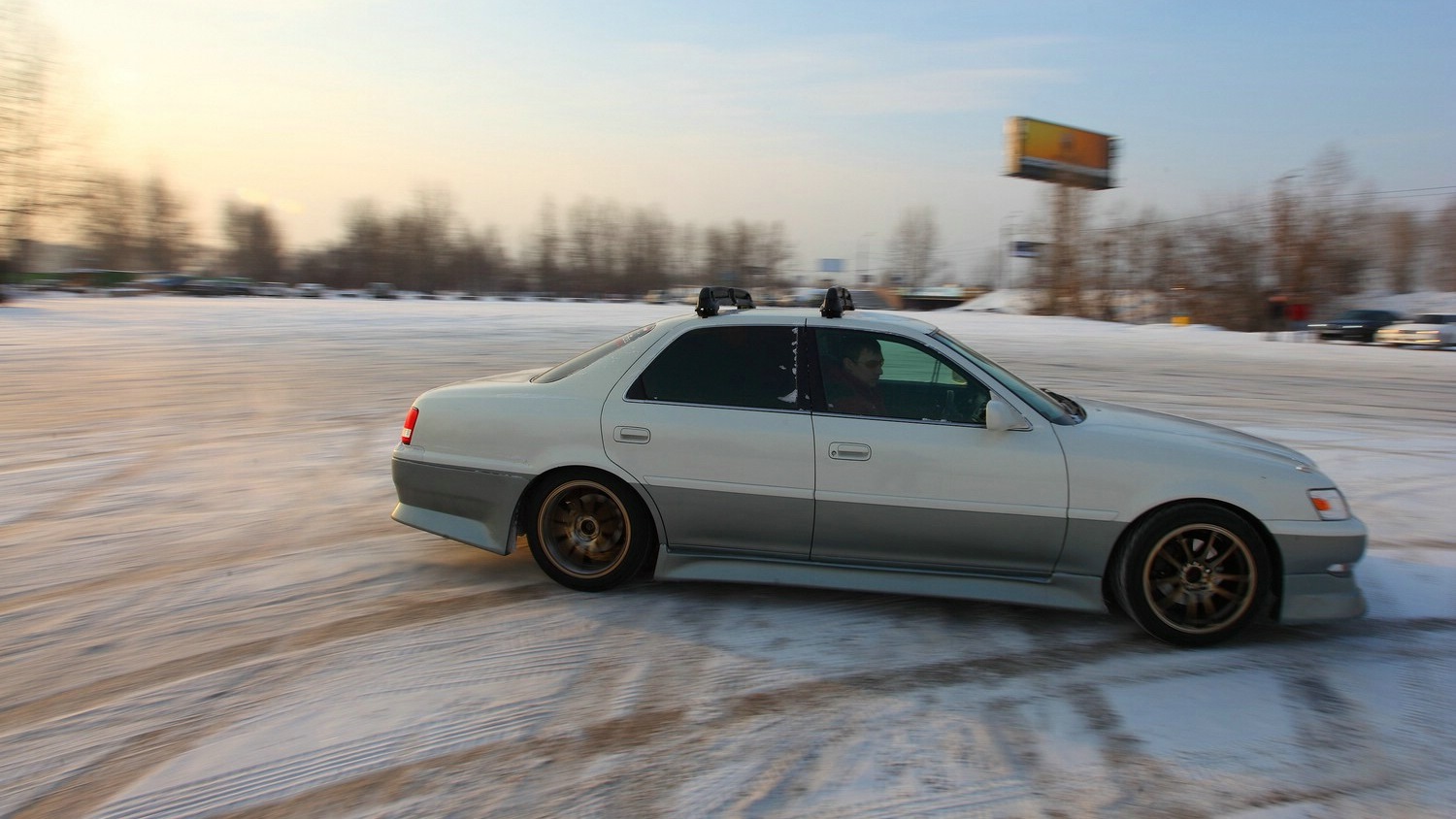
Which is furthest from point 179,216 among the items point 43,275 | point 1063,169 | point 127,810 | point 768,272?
point 127,810

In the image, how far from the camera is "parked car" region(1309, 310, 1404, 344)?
29.8 meters

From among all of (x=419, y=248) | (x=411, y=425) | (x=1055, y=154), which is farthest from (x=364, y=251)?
(x=411, y=425)

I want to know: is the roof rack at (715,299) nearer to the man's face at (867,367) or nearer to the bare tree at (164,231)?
the man's face at (867,367)

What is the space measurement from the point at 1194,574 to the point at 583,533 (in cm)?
297

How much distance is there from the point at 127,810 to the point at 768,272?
90.2m

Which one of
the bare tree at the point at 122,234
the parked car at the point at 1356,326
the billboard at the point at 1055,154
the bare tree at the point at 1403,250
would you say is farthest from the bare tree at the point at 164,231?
the bare tree at the point at 1403,250

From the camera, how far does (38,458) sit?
24.8ft

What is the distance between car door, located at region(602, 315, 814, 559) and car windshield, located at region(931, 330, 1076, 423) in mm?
884

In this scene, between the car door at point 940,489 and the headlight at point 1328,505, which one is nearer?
the headlight at point 1328,505

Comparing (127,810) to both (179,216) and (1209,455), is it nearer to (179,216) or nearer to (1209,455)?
(1209,455)

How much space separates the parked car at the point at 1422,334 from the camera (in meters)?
26.2

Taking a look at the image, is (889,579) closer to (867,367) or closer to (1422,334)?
(867,367)

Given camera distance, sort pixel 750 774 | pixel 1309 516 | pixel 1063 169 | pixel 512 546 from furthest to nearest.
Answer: pixel 1063 169, pixel 512 546, pixel 1309 516, pixel 750 774

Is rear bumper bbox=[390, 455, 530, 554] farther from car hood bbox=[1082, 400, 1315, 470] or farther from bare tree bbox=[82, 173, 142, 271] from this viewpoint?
bare tree bbox=[82, 173, 142, 271]
